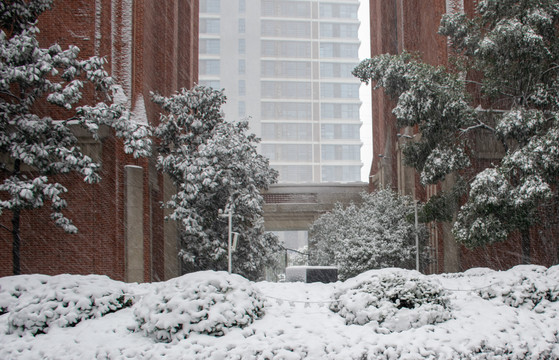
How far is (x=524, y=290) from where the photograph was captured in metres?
11.4

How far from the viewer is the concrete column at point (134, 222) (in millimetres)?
20578

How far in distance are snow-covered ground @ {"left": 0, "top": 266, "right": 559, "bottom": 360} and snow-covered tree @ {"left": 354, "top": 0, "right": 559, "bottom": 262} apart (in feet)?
17.2

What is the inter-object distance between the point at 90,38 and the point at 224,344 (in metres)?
15.6

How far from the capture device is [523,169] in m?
16.1

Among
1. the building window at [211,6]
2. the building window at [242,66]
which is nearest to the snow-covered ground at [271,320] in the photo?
the building window at [242,66]

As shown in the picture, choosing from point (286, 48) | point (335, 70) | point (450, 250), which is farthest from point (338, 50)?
point (450, 250)

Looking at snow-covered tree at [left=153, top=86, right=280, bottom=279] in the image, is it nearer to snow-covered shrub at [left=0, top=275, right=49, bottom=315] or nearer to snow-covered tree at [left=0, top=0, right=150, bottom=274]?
snow-covered tree at [left=0, top=0, right=150, bottom=274]

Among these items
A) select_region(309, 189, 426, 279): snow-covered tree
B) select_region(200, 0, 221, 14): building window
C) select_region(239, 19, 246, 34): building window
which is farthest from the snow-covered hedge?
select_region(200, 0, 221, 14): building window

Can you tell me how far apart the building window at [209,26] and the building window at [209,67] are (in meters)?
4.87

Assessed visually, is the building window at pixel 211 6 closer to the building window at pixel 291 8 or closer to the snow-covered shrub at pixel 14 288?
the building window at pixel 291 8

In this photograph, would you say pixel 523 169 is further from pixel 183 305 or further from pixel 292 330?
pixel 183 305

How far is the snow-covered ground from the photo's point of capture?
362 inches

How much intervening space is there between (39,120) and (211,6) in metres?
80.4

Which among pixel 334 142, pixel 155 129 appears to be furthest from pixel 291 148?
pixel 155 129
